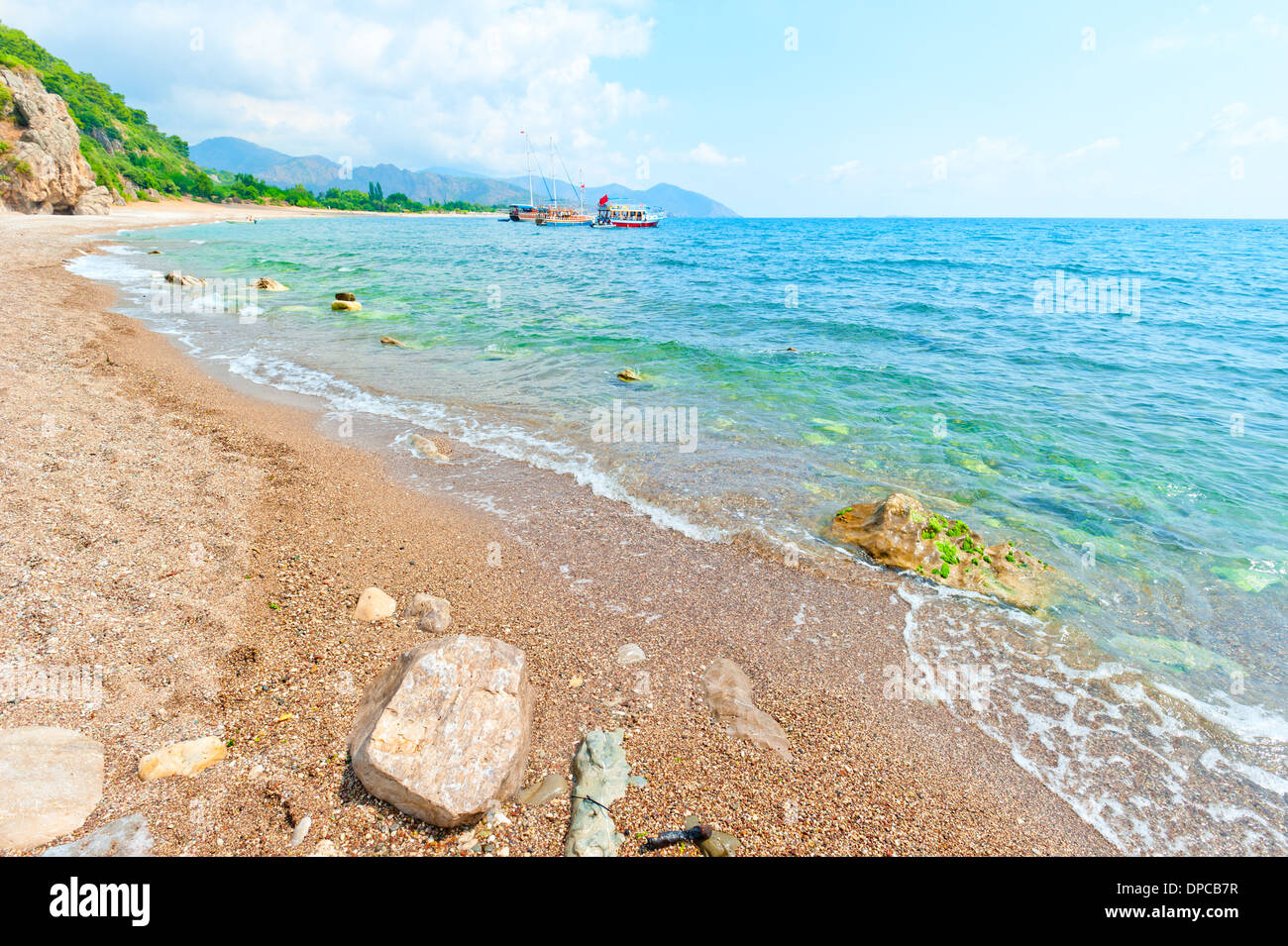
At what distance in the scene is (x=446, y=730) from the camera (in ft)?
14.1

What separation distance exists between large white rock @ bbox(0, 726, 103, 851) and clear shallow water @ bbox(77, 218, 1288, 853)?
22.6 feet

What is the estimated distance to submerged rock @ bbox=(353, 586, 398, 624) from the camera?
20.3ft

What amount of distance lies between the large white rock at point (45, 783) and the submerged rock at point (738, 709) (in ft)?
16.4

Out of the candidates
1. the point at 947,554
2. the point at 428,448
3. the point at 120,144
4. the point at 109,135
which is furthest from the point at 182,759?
the point at 120,144

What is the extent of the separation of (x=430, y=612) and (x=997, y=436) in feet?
43.1

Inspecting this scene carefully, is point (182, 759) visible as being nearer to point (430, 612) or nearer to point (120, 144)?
point (430, 612)

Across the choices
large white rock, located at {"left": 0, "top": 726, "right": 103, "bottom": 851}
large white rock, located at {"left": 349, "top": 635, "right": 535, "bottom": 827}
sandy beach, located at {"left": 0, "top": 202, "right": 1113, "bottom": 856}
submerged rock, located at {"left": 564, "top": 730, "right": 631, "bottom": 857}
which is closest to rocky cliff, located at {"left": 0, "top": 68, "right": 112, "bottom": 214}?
sandy beach, located at {"left": 0, "top": 202, "right": 1113, "bottom": 856}

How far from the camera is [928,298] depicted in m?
32.3

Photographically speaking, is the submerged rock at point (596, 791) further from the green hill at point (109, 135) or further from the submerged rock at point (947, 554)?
the green hill at point (109, 135)

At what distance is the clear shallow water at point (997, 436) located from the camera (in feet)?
18.9

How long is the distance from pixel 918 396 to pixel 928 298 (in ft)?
67.6
